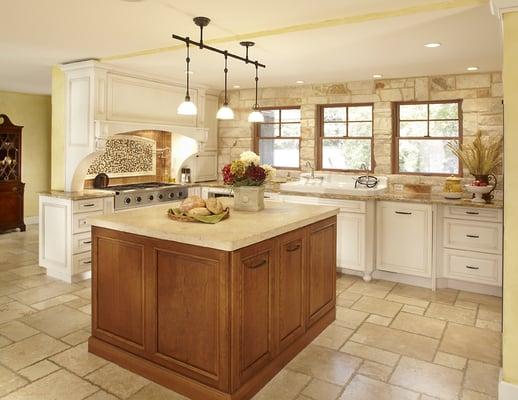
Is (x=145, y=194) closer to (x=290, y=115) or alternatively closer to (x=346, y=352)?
(x=290, y=115)

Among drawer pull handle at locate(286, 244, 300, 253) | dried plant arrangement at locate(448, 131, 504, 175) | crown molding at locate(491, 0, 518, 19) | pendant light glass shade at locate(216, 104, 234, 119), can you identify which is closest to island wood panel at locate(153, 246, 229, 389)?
drawer pull handle at locate(286, 244, 300, 253)

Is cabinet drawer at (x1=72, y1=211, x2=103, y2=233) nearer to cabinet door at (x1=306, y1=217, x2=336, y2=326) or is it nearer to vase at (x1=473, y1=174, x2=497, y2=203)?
cabinet door at (x1=306, y1=217, x2=336, y2=326)

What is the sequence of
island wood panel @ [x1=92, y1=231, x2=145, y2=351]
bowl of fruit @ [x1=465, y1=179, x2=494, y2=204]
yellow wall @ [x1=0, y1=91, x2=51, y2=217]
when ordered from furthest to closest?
yellow wall @ [x1=0, y1=91, x2=51, y2=217] < bowl of fruit @ [x1=465, y1=179, x2=494, y2=204] < island wood panel @ [x1=92, y1=231, x2=145, y2=351]

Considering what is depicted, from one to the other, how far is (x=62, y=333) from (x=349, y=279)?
3.05m

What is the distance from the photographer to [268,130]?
6.86 meters

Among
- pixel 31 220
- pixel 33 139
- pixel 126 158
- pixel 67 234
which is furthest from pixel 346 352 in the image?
pixel 33 139

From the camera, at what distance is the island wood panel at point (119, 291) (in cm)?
294

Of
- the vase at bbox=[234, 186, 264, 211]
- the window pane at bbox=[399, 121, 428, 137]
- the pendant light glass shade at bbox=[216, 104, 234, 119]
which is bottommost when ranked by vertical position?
the vase at bbox=[234, 186, 264, 211]

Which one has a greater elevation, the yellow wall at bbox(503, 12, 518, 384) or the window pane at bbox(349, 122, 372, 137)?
the window pane at bbox(349, 122, 372, 137)

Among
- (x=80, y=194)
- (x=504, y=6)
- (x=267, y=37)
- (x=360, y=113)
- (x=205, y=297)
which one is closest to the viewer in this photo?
(x=504, y=6)

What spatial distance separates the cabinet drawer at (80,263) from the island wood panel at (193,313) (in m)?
2.45

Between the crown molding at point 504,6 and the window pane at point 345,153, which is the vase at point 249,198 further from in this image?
the window pane at point 345,153

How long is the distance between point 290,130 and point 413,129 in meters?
1.76

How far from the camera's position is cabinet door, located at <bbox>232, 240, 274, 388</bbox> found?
258cm
